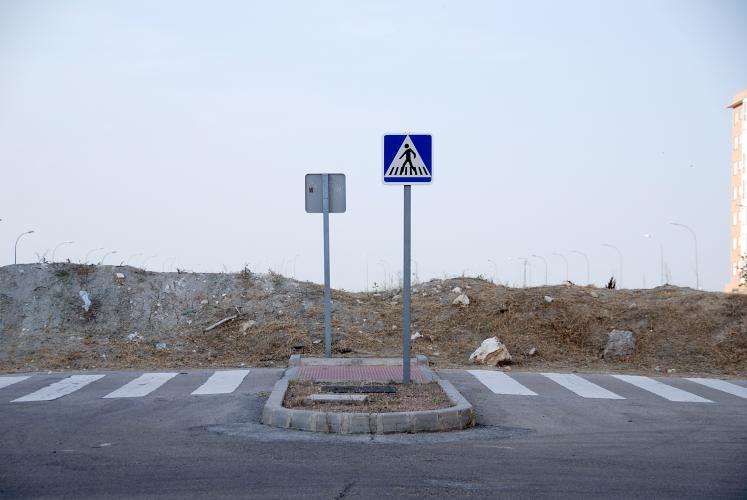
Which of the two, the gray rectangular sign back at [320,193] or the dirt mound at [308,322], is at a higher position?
the gray rectangular sign back at [320,193]

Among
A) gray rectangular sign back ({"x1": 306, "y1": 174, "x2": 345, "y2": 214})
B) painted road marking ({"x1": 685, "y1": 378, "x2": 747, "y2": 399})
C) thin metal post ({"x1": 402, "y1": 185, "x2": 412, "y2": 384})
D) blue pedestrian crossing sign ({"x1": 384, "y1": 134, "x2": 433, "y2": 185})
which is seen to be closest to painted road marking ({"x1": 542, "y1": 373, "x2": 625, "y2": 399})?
painted road marking ({"x1": 685, "y1": 378, "x2": 747, "y2": 399})

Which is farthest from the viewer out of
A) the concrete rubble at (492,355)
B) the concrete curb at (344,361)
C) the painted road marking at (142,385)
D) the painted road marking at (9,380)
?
the concrete rubble at (492,355)

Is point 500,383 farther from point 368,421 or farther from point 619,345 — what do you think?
point 619,345

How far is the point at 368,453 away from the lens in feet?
28.3

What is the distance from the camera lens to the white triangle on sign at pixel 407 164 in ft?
41.7

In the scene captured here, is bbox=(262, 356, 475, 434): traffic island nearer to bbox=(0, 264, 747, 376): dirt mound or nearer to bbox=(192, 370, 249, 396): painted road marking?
bbox=(192, 370, 249, 396): painted road marking

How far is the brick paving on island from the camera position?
541 inches

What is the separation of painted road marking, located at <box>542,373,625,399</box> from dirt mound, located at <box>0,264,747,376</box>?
195 cm

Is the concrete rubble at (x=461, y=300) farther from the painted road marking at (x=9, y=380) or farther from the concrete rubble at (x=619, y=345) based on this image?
the painted road marking at (x=9, y=380)

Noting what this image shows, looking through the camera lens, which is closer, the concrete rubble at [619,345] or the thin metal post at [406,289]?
the thin metal post at [406,289]

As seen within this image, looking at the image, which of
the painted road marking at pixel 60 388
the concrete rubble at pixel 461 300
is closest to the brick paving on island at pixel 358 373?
the painted road marking at pixel 60 388

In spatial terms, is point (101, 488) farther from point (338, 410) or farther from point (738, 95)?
point (738, 95)

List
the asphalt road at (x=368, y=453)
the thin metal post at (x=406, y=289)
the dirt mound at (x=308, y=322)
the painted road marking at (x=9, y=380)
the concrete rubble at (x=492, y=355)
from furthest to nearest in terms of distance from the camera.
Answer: the dirt mound at (x=308, y=322), the concrete rubble at (x=492, y=355), the painted road marking at (x=9, y=380), the thin metal post at (x=406, y=289), the asphalt road at (x=368, y=453)

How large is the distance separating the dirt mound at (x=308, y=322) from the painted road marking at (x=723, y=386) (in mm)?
1539
